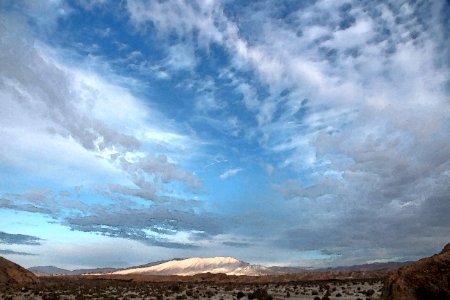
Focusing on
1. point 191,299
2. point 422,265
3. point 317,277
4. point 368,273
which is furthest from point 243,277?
point 422,265

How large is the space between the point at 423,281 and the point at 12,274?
219 feet

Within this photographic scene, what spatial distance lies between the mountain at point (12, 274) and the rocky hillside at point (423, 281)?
197ft

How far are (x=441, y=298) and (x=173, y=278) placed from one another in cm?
10364

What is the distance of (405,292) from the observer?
11.1 m

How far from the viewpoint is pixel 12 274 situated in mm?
62719

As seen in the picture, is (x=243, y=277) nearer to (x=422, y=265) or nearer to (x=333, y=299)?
(x=333, y=299)

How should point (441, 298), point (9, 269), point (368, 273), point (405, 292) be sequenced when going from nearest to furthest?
point (441, 298) → point (405, 292) → point (9, 269) → point (368, 273)

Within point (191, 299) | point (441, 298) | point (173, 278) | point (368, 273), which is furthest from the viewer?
point (173, 278)

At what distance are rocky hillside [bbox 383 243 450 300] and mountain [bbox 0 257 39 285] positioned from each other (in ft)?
197

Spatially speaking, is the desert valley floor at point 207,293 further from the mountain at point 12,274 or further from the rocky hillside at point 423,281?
the mountain at point 12,274

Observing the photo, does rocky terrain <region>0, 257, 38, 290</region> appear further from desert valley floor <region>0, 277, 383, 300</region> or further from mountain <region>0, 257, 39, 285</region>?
desert valley floor <region>0, 277, 383, 300</region>

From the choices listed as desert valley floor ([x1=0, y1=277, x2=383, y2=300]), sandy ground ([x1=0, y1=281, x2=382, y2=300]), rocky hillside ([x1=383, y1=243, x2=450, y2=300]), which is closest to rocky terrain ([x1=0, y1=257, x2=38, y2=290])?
desert valley floor ([x1=0, y1=277, x2=383, y2=300])

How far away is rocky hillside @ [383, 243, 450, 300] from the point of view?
10.6 meters

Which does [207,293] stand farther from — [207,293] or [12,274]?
[12,274]
